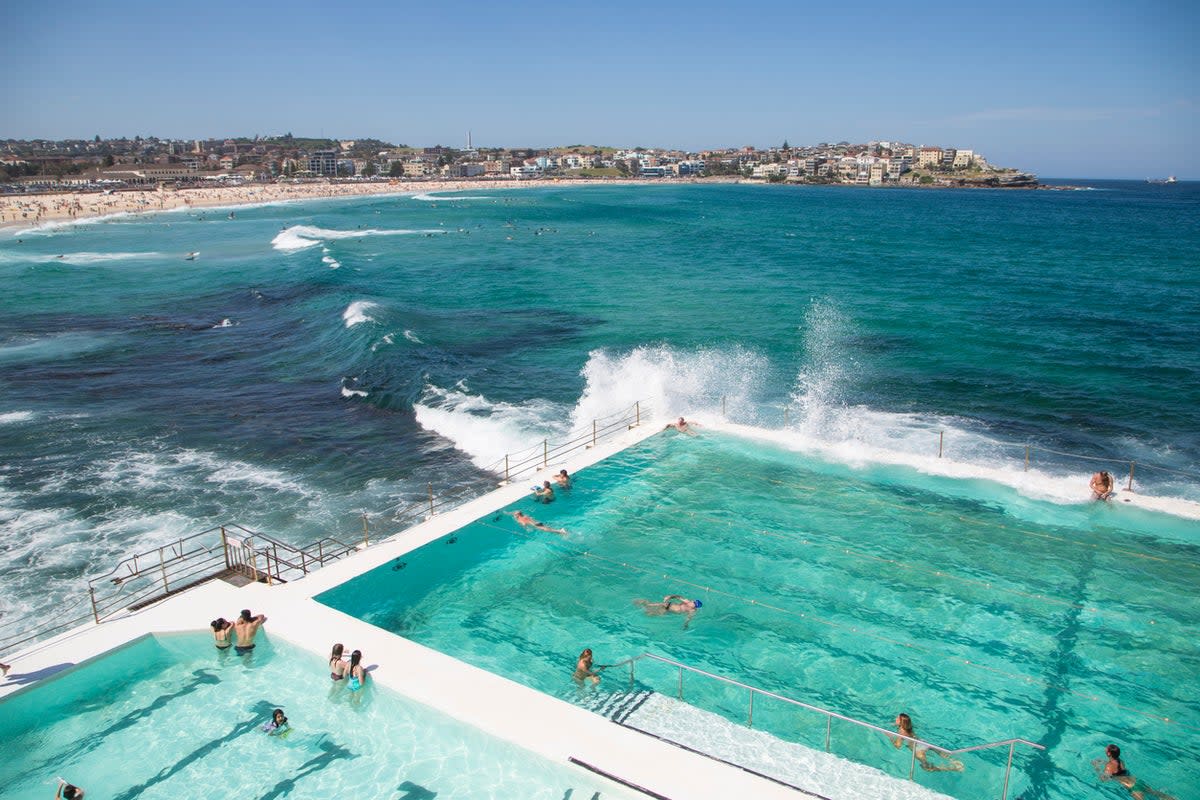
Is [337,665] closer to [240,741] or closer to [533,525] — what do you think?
[240,741]

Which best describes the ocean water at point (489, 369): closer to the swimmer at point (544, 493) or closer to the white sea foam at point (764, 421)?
the white sea foam at point (764, 421)

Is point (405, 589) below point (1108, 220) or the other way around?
below

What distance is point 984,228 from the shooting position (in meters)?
108

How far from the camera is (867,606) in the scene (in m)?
15.1

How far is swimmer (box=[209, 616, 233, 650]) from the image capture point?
13148mm

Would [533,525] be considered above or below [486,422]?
above

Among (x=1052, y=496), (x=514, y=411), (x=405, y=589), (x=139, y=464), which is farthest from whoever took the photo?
(x=514, y=411)

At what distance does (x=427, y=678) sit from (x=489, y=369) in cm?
2363

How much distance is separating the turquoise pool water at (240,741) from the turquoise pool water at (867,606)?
197cm

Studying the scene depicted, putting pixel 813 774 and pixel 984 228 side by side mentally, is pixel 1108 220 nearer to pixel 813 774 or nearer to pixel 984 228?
pixel 984 228

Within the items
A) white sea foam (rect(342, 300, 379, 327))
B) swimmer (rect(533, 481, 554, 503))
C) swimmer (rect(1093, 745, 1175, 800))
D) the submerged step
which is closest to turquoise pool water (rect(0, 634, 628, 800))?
the submerged step

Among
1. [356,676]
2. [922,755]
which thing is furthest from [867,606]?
[356,676]

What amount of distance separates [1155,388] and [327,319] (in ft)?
139

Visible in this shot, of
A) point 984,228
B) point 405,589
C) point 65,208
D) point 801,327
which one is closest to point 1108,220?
point 984,228
